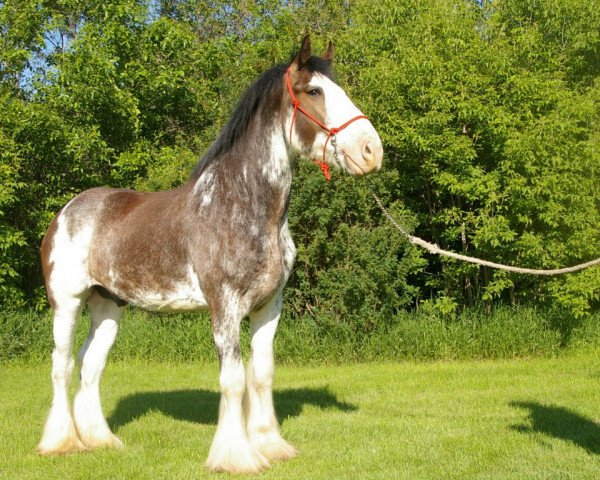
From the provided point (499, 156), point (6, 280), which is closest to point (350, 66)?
point (499, 156)

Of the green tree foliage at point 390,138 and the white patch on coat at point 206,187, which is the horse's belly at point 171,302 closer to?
the white patch on coat at point 206,187

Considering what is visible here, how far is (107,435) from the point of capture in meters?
5.73

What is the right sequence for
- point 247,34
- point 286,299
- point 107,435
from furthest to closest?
1. point 247,34
2. point 286,299
3. point 107,435

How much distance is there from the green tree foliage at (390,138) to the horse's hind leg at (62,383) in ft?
17.7

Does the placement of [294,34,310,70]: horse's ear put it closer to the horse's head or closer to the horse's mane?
the horse's head

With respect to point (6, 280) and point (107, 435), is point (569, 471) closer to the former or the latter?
point (107, 435)

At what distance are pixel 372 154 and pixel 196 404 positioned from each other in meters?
4.02

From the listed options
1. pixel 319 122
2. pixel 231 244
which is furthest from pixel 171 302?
pixel 319 122

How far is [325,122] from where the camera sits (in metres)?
4.63

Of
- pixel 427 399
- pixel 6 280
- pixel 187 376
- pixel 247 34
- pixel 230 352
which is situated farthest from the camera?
pixel 247 34

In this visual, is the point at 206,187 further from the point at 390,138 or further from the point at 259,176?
the point at 390,138

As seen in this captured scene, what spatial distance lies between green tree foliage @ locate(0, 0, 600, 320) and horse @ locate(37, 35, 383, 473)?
5.31 meters

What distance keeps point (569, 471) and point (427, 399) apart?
115 inches

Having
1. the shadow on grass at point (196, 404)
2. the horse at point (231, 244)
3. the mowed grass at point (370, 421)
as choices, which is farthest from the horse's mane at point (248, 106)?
the shadow on grass at point (196, 404)
